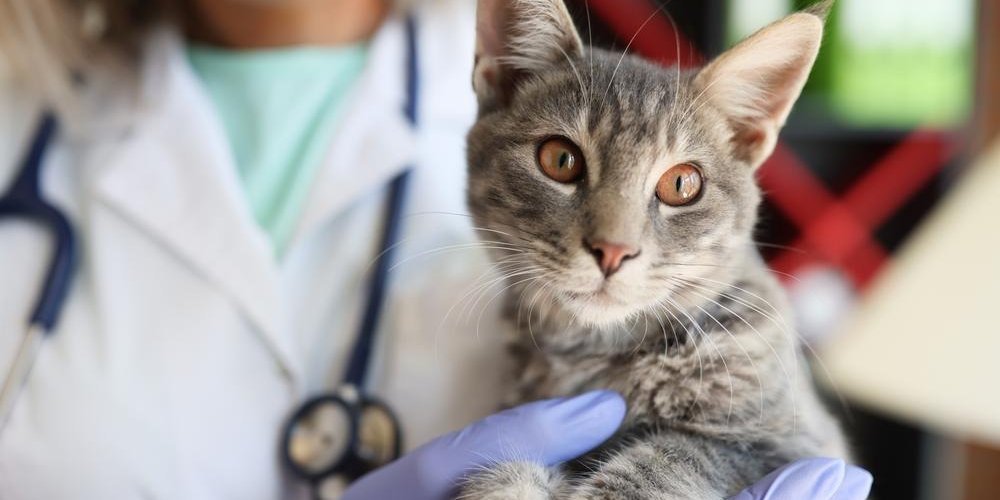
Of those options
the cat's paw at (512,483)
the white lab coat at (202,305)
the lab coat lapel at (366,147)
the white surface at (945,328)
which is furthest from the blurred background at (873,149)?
the cat's paw at (512,483)

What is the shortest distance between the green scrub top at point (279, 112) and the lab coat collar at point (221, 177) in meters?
0.05

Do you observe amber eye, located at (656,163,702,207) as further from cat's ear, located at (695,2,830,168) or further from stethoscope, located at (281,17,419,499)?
stethoscope, located at (281,17,419,499)

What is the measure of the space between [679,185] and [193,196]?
821mm

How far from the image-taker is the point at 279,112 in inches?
56.3

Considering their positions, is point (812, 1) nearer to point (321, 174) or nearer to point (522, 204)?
point (522, 204)

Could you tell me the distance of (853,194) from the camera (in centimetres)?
238

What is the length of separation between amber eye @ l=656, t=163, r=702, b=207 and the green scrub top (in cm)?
68

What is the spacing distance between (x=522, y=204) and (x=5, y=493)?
0.90m

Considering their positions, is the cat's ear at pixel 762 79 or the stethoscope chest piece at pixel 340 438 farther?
the stethoscope chest piece at pixel 340 438

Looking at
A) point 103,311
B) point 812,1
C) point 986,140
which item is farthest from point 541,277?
point 986,140

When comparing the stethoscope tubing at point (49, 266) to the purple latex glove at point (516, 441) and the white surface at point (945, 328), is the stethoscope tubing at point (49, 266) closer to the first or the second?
the purple latex glove at point (516, 441)

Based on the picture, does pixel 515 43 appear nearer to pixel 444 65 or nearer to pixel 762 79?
pixel 762 79

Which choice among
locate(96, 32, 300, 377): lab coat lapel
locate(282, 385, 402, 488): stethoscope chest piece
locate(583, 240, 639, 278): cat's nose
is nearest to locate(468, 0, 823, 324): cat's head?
locate(583, 240, 639, 278): cat's nose

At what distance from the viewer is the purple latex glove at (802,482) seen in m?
0.84
